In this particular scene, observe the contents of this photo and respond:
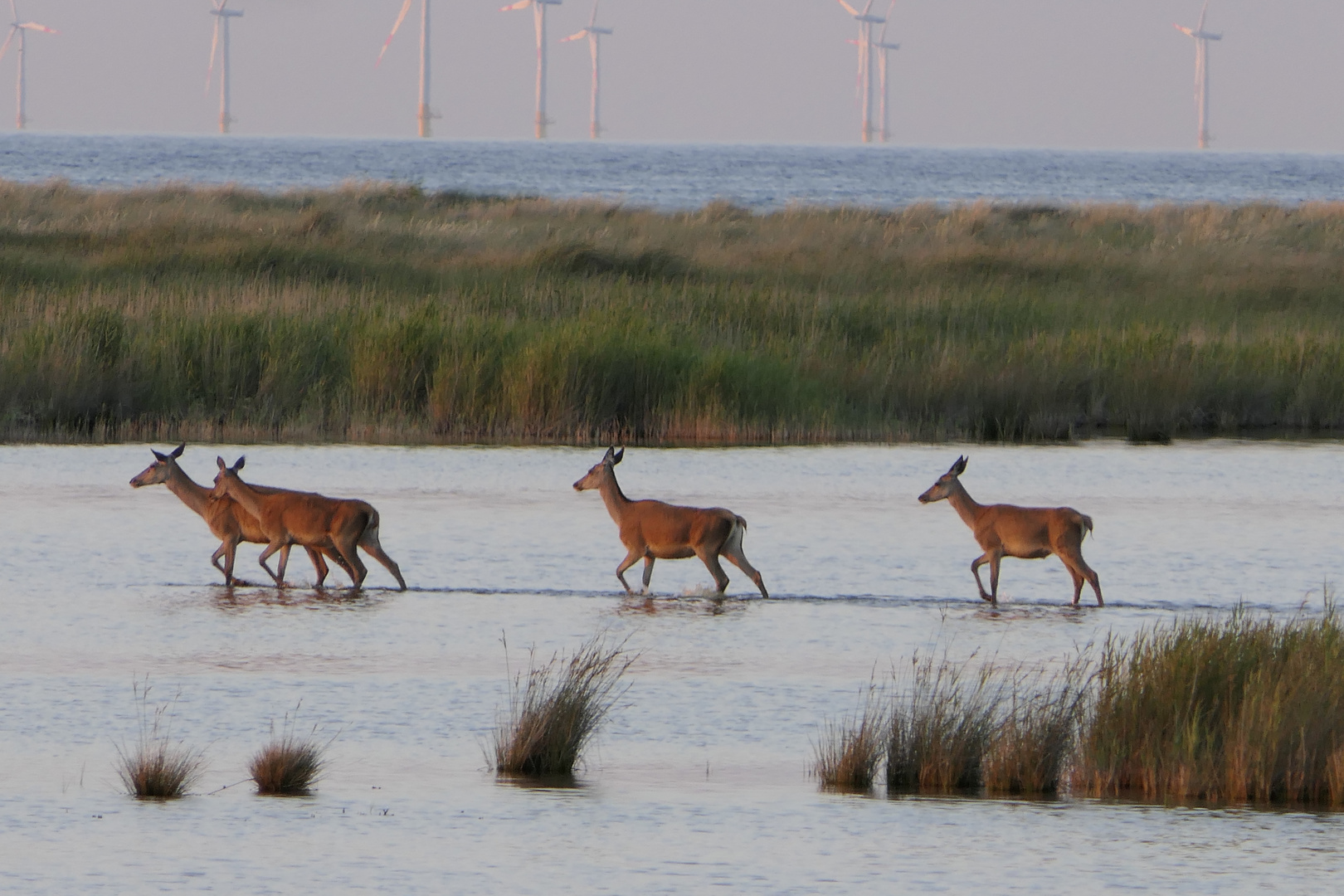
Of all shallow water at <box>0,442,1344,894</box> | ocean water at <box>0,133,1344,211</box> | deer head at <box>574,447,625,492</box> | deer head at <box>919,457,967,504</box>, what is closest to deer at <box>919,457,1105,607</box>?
deer head at <box>919,457,967,504</box>

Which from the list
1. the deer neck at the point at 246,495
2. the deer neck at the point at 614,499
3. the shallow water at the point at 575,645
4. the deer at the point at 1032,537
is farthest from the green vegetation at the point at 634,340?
the deer at the point at 1032,537

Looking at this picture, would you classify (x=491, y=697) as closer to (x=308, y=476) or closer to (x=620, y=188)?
(x=308, y=476)

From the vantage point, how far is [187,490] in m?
15.5

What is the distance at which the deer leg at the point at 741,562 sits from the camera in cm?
1458

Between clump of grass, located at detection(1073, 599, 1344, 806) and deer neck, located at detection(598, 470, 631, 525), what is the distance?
200 inches

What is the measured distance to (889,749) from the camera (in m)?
→ 9.70

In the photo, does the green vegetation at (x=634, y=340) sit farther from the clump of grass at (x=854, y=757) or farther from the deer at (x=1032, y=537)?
the clump of grass at (x=854, y=757)

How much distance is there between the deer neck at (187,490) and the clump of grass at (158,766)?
5.42 meters

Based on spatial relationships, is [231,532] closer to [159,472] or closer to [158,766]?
[159,472]

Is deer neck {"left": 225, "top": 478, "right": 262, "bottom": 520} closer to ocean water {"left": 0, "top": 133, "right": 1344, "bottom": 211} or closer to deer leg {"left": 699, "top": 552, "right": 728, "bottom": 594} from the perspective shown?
deer leg {"left": 699, "top": 552, "right": 728, "bottom": 594}

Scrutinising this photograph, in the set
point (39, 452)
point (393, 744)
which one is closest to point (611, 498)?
point (393, 744)

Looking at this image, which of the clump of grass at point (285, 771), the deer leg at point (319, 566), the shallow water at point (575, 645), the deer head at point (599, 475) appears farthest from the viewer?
the deer head at point (599, 475)

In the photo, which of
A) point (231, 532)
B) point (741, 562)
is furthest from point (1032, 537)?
point (231, 532)

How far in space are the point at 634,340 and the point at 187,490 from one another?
35.1ft
